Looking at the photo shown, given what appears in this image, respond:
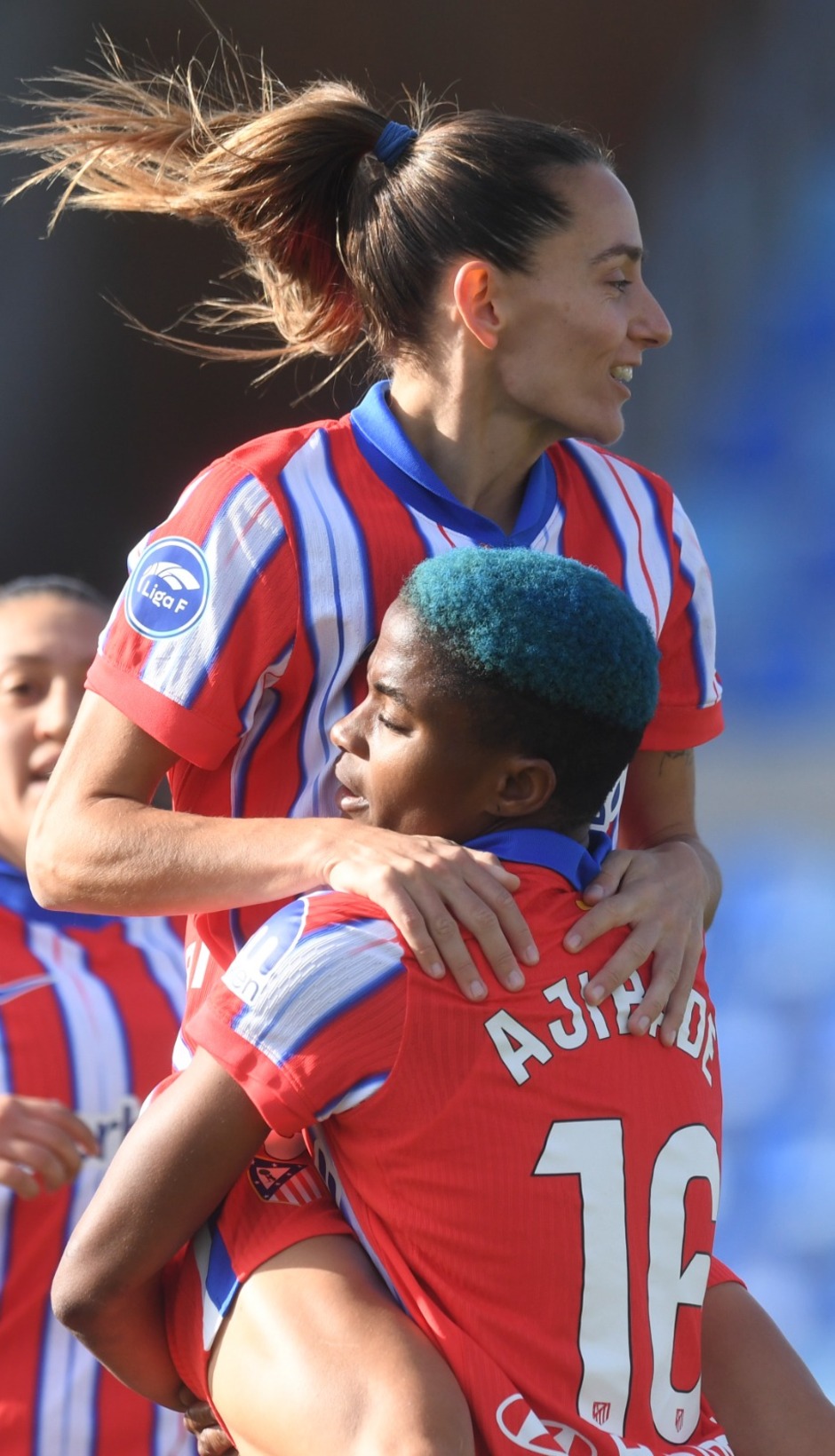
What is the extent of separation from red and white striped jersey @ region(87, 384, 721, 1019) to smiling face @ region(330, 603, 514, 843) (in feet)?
0.45

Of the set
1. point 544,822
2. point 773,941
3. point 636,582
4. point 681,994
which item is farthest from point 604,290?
point 773,941

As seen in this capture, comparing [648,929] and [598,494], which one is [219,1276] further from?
[598,494]

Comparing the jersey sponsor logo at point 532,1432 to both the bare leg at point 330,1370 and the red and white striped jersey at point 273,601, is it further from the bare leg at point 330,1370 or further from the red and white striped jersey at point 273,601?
the red and white striped jersey at point 273,601

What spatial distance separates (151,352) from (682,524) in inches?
86.7

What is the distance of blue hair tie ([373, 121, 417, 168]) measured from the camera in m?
1.81

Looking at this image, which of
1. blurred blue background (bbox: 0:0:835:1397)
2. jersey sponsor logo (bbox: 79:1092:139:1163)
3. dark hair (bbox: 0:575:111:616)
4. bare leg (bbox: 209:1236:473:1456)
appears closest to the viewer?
bare leg (bbox: 209:1236:473:1456)

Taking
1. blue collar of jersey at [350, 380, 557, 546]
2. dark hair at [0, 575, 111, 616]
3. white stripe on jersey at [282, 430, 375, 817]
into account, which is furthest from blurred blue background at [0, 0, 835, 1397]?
white stripe on jersey at [282, 430, 375, 817]

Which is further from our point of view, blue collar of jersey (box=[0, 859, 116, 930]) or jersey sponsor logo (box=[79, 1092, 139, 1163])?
blue collar of jersey (box=[0, 859, 116, 930])

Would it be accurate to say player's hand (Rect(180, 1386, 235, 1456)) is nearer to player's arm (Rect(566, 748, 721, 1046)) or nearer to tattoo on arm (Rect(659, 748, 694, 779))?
player's arm (Rect(566, 748, 721, 1046))

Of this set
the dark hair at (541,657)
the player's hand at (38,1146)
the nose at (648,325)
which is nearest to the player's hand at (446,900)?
the dark hair at (541,657)

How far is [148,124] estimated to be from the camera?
6.50 feet

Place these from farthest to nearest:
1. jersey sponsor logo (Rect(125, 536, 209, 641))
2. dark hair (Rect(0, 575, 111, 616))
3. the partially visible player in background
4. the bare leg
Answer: dark hair (Rect(0, 575, 111, 616))
the partially visible player in background
jersey sponsor logo (Rect(125, 536, 209, 641))
the bare leg

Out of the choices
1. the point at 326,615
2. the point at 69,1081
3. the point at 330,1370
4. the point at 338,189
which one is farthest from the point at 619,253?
the point at 69,1081

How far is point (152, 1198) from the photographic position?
4.34 ft
